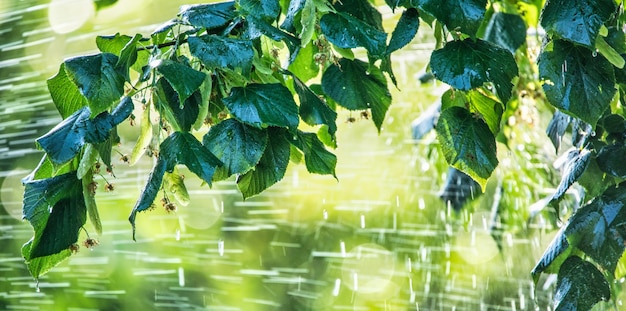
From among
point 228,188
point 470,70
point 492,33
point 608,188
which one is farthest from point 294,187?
point 470,70

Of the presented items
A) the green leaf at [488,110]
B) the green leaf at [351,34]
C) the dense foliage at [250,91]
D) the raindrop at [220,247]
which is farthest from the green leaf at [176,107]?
the raindrop at [220,247]

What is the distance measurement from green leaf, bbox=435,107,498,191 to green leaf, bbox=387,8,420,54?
0.07 meters

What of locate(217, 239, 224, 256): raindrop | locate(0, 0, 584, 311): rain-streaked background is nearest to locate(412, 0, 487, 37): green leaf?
locate(0, 0, 584, 311): rain-streaked background

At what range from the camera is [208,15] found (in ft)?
2.27

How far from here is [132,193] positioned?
314cm

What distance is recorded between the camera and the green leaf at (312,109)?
2.38 ft

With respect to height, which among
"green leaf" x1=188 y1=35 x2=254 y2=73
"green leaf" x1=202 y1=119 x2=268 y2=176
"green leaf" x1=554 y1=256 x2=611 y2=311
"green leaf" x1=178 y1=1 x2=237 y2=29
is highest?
"green leaf" x1=178 y1=1 x2=237 y2=29

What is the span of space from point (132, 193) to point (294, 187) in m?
0.54

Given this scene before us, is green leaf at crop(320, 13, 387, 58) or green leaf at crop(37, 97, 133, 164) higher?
green leaf at crop(320, 13, 387, 58)

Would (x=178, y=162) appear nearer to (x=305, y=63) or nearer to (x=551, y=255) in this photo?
(x=305, y=63)

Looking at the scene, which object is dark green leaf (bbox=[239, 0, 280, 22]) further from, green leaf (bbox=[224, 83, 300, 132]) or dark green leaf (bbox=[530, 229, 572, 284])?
dark green leaf (bbox=[530, 229, 572, 284])

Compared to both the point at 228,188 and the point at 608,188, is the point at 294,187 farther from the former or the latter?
the point at 608,188

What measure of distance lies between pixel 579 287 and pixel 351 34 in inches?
14.4

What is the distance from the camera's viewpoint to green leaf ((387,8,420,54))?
0.73m
